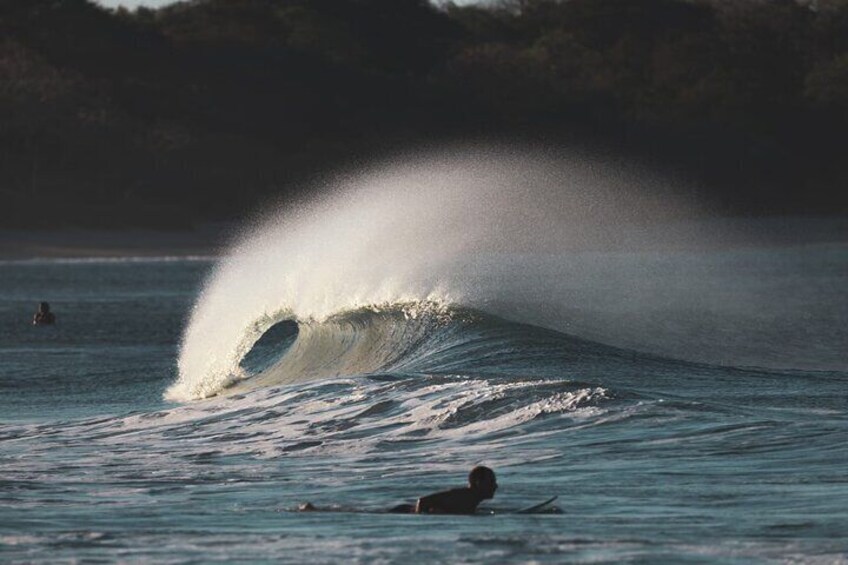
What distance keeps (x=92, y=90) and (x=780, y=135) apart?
133ft

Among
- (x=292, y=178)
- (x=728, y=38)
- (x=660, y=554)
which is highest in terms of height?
(x=728, y=38)

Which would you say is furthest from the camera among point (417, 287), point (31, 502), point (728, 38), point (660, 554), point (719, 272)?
point (728, 38)

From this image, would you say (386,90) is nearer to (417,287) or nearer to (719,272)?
(719,272)

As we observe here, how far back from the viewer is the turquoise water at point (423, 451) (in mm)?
14000

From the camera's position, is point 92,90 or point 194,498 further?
point 92,90

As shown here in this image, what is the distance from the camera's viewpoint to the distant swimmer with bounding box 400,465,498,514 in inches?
585

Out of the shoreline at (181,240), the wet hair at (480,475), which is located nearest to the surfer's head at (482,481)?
the wet hair at (480,475)

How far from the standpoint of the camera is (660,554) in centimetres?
1335

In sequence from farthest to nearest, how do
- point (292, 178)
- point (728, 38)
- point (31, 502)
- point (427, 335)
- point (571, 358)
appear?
point (728, 38) → point (292, 178) → point (427, 335) → point (571, 358) → point (31, 502)

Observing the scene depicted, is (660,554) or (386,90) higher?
(386,90)

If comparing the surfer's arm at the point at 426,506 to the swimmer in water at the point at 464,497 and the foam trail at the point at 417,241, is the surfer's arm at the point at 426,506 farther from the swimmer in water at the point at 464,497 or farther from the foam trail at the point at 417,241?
the foam trail at the point at 417,241

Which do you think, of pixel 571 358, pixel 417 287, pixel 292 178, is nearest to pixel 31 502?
pixel 571 358

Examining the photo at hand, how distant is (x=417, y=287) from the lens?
1380 inches

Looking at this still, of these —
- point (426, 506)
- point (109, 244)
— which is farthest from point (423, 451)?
point (109, 244)
